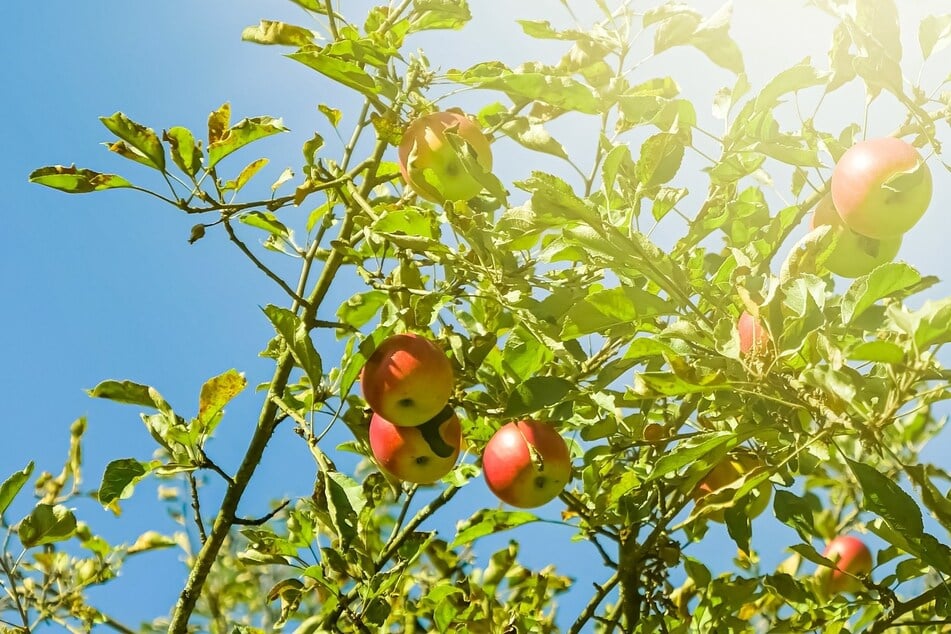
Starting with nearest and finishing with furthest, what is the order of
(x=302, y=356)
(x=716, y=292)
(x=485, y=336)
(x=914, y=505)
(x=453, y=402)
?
(x=914, y=505) < (x=716, y=292) < (x=302, y=356) < (x=485, y=336) < (x=453, y=402)

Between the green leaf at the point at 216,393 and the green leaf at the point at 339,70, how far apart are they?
73cm

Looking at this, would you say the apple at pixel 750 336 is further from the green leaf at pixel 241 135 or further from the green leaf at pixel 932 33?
the green leaf at pixel 241 135

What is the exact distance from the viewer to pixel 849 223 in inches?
76.9

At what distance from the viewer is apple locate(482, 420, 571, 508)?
2.14 metres

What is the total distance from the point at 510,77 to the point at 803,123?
0.73 m

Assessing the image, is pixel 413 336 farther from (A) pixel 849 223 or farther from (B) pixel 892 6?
(B) pixel 892 6

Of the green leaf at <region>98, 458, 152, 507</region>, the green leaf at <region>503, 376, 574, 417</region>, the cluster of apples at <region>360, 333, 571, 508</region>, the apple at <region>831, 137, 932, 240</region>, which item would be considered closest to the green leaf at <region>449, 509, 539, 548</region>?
the cluster of apples at <region>360, 333, 571, 508</region>

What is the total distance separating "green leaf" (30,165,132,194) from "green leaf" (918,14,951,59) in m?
1.82

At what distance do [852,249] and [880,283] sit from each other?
0.59 m

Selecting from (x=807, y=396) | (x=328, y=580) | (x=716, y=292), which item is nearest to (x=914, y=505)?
(x=807, y=396)

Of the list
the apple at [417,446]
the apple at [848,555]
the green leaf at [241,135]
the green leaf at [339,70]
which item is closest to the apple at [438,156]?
the green leaf at [339,70]

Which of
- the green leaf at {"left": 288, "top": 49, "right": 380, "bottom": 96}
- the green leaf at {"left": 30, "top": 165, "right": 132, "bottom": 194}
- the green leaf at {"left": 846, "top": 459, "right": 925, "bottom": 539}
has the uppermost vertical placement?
the green leaf at {"left": 288, "top": 49, "right": 380, "bottom": 96}

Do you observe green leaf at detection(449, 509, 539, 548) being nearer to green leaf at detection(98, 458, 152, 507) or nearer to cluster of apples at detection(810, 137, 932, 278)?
green leaf at detection(98, 458, 152, 507)

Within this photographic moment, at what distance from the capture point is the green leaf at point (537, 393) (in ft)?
6.02
